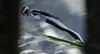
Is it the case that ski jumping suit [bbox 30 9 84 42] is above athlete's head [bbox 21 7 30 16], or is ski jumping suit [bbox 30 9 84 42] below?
below

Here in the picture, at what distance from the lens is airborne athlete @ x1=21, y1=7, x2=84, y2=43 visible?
1241 mm

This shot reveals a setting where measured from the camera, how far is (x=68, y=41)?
4.12 ft

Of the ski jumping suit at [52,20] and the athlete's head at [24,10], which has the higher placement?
the athlete's head at [24,10]

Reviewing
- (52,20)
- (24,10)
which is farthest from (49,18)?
(24,10)

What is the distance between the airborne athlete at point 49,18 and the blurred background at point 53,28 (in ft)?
0.08

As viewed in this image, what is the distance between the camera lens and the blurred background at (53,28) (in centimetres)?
124

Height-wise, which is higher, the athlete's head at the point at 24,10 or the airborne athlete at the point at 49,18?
the athlete's head at the point at 24,10

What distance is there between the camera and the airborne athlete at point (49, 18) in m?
1.24

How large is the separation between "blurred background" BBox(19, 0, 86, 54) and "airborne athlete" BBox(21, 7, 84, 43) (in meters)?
0.02

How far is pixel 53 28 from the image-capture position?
1278 mm

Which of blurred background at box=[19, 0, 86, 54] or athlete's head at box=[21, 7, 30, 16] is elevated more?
athlete's head at box=[21, 7, 30, 16]

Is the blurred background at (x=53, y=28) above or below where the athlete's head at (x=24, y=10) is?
below

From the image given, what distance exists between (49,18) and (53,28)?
0.08 m
